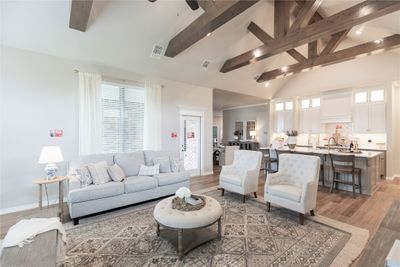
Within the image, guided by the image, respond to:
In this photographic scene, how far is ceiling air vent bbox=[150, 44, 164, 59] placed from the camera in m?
4.41

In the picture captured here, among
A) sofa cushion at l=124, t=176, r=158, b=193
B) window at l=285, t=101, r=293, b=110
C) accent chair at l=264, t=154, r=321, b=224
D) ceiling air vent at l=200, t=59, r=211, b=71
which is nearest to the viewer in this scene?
accent chair at l=264, t=154, r=321, b=224

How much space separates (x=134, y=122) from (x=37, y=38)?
2.44 metres

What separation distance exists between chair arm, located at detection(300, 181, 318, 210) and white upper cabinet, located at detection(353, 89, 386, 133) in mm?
4716

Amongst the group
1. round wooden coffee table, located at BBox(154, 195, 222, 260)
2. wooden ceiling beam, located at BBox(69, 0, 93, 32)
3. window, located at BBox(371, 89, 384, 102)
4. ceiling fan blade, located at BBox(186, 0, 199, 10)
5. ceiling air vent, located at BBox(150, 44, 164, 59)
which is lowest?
round wooden coffee table, located at BBox(154, 195, 222, 260)

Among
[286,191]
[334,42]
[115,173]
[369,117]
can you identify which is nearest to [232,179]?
[286,191]

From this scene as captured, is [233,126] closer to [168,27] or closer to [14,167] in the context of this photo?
[168,27]

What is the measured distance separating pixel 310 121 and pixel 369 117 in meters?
1.84

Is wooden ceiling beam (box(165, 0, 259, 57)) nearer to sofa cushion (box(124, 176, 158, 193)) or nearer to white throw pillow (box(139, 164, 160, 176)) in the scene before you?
white throw pillow (box(139, 164, 160, 176))

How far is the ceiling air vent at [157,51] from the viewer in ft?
14.5

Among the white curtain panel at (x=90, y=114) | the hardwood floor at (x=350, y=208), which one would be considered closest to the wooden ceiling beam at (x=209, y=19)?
the white curtain panel at (x=90, y=114)

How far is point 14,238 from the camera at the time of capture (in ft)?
5.42

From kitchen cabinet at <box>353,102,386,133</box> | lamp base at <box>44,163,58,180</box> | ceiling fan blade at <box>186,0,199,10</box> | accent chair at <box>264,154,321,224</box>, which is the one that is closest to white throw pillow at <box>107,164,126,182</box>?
lamp base at <box>44,163,58,180</box>

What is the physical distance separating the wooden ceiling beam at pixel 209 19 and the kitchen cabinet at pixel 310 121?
6026mm

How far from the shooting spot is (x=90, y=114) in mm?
4207
